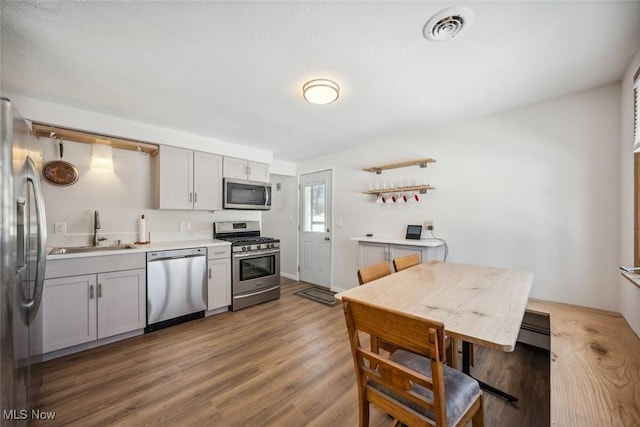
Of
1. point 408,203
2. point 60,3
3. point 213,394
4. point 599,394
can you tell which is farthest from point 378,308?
point 408,203

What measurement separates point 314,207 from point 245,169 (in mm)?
1428

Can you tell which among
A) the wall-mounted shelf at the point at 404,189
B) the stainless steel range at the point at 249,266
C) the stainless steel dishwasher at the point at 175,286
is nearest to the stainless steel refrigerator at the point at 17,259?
the stainless steel dishwasher at the point at 175,286

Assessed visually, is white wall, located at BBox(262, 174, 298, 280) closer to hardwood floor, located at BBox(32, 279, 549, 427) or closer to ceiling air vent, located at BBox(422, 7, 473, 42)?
hardwood floor, located at BBox(32, 279, 549, 427)

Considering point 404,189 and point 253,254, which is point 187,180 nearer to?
point 253,254

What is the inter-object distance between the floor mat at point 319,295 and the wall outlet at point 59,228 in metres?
2.98

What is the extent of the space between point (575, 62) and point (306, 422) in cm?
307

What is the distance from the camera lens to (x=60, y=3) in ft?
4.18

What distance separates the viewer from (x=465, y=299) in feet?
4.56

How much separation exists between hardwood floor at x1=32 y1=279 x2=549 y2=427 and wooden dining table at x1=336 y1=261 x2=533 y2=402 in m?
0.43

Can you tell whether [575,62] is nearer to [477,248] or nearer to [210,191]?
[477,248]

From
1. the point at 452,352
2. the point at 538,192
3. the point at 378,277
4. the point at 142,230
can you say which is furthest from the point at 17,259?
the point at 538,192

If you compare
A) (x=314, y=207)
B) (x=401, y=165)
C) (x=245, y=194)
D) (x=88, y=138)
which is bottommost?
(x=314, y=207)

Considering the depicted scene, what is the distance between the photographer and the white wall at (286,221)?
16.0 ft

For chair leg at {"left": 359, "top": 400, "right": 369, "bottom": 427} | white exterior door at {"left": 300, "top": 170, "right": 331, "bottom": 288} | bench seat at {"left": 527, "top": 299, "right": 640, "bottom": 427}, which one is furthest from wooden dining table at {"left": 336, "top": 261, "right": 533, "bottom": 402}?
white exterior door at {"left": 300, "top": 170, "right": 331, "bottom": 288}
